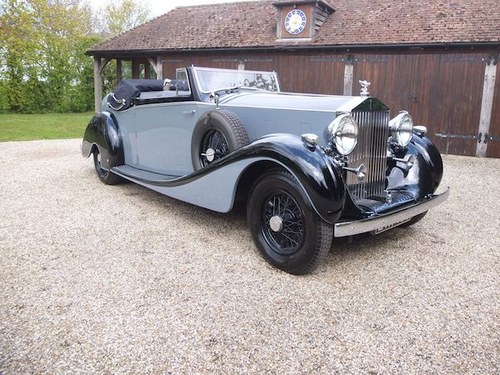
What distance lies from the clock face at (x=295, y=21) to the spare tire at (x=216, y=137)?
898 centimetres

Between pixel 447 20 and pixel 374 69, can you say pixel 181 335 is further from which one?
pixel 447 20

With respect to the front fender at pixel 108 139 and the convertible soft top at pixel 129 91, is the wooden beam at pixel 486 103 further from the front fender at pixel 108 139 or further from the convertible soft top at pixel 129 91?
the front fender at pixel 108 139

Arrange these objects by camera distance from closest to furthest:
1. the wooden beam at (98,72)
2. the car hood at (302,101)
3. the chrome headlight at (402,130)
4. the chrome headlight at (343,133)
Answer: the chrome headlight at (343,133), the car hood at (302,101), the chrome headlight at (402,130), the wooden beam at (98,72)

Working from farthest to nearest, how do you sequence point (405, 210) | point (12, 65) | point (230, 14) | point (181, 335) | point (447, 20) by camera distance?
point (12, 65) → point (230, 14) → point (447, 20) → point (405, 210) → point (181, 335)

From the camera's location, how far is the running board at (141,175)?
4.81 meters

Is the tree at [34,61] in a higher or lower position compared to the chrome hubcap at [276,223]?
higher

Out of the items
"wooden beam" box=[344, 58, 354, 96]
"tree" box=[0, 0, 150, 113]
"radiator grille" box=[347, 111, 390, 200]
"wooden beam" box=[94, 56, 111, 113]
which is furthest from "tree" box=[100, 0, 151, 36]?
"radiator grille" box=[347, 111, 390, 200]

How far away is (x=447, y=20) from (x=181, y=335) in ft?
36.1

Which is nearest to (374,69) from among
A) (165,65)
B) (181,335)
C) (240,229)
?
(165,65)

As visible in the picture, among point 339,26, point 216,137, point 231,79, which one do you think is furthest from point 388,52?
point 216,137

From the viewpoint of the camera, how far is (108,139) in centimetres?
584

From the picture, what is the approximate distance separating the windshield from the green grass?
8.83m

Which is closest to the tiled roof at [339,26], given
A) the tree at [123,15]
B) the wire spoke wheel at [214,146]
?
the wire spoke wheel at [214,146]

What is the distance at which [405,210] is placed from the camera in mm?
3443
